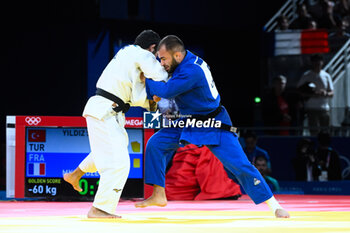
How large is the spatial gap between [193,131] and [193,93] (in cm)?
29

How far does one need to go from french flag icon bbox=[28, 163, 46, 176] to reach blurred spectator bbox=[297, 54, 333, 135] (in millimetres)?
5687

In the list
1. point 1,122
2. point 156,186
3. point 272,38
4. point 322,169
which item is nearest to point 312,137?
point 322,169

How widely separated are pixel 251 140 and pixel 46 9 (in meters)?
4.08

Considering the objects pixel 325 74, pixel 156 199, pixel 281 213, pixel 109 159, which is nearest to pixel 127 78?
pixel 109 159

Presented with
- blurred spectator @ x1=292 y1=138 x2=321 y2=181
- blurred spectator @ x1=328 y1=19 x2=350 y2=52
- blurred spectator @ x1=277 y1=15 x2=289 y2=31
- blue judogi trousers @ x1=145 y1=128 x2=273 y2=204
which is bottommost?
blurred spectator @ x1=292 y1=138 x2=321 y2=181

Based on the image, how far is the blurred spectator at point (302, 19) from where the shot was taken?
14789mm

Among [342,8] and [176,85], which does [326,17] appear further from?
[176,85]

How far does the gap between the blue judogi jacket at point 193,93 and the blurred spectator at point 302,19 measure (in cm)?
936

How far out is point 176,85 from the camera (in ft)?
18.2

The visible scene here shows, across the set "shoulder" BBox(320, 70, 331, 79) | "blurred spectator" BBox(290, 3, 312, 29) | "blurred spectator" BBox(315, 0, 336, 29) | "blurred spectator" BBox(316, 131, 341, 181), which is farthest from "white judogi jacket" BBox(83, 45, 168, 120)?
"blurred spectator" BBox(315, 0, 336, 29)

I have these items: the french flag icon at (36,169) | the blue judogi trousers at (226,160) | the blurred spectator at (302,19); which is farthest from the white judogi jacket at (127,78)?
Answer: the blurred spectator at (302,19)

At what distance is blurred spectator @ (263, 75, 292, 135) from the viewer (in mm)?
12922
